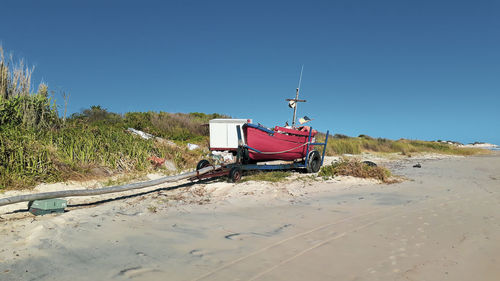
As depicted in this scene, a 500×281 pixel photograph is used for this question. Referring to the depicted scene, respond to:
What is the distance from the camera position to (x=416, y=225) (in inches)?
178

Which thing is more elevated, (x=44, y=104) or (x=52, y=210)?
(x=44, y=104)

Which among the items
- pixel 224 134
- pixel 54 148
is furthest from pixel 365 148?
pixel 54 148

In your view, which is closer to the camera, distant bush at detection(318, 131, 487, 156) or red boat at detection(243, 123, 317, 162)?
red boat at detection(243, 123, 317, 162)

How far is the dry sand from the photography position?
116 inches

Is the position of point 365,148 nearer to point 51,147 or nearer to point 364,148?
point 364,148

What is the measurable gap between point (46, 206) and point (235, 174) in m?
4.09

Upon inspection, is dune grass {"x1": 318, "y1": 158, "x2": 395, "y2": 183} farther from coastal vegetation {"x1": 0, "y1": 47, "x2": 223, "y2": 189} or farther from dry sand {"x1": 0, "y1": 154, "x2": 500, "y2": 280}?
coastal vegetation {"x1": 0, "y1": 47, "x2": 223, "y2": 189}

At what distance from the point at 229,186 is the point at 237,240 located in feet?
11.2

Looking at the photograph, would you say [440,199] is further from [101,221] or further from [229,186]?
[101,221]

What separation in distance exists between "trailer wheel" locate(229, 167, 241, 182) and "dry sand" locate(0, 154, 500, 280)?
108cm

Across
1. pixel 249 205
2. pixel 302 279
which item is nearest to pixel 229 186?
pixel 249 205

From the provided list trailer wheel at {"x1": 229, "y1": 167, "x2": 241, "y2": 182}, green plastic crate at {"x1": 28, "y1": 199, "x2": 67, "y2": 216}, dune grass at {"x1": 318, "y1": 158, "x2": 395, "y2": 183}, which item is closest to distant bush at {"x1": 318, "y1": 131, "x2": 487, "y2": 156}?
dune grass at {"x1": 318, "y1": 158, "x2": 395, "y2": 183}

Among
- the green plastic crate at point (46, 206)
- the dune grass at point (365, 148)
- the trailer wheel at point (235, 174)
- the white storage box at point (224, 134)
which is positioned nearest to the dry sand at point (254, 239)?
the green plastic crate at point (46, 206)

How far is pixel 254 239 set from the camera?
3.81 m
